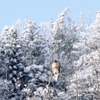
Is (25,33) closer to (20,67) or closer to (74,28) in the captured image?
(20,67)

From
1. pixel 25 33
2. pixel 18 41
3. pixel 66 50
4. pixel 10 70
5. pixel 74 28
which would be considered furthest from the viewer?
pixel 74 28

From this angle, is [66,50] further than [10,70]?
Yes

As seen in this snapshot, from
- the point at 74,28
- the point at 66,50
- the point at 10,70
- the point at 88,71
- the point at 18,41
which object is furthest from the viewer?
the point at 74,28

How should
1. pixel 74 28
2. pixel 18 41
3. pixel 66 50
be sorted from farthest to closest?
1. pixel 74 28
2. pixel 66 50
3. pixel 18 41

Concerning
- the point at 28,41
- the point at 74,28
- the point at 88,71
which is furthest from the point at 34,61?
the point at 74,28

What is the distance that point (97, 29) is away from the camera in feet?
84.2

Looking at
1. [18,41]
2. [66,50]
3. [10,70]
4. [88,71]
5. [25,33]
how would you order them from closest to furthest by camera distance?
1. [88,71]
2. [10,70]
3. [18,41]
4. [25,33]
5. [66,50]

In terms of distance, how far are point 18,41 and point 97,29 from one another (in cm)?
427

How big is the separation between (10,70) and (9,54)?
1232 mm

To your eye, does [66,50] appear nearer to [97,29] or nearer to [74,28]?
[74,28]

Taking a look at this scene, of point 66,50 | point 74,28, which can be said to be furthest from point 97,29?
point 74,28

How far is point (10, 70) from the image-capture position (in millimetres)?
25094

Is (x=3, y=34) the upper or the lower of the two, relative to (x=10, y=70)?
upper

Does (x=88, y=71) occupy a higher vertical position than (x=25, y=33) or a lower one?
lower
